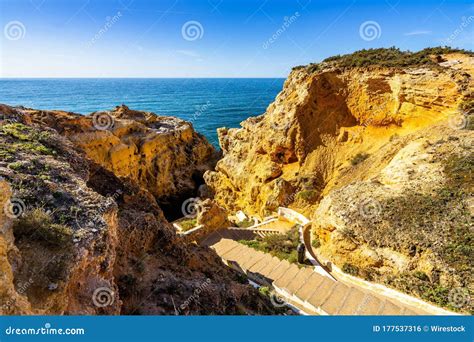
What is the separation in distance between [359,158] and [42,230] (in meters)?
23.4

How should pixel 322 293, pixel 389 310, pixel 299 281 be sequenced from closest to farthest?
pixel 389 310 → pixel 322 293 → pixel 299 281

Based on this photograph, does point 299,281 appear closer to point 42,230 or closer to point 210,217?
point 210,217

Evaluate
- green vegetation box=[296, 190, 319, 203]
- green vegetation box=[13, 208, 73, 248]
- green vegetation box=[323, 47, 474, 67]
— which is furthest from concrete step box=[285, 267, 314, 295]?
green vegetation box=[323, 47, 474, 67]

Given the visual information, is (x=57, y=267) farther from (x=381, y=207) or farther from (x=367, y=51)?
(x=367, y=51)

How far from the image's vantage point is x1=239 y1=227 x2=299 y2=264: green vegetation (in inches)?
655

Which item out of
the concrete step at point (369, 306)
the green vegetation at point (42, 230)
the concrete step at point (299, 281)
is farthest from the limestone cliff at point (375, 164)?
the green vegetation at point (42, 230)

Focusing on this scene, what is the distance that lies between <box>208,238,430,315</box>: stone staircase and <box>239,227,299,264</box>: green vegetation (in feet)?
5.07

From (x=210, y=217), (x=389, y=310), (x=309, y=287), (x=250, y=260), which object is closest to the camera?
(x=389, y=310)

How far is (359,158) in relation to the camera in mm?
24641

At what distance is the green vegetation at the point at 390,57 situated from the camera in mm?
24375

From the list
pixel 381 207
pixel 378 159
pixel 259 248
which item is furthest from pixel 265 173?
pixel 381 207

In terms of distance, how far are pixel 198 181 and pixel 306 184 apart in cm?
1667

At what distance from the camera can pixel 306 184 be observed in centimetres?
2530

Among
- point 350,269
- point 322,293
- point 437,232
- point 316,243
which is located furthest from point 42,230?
point 316,243
